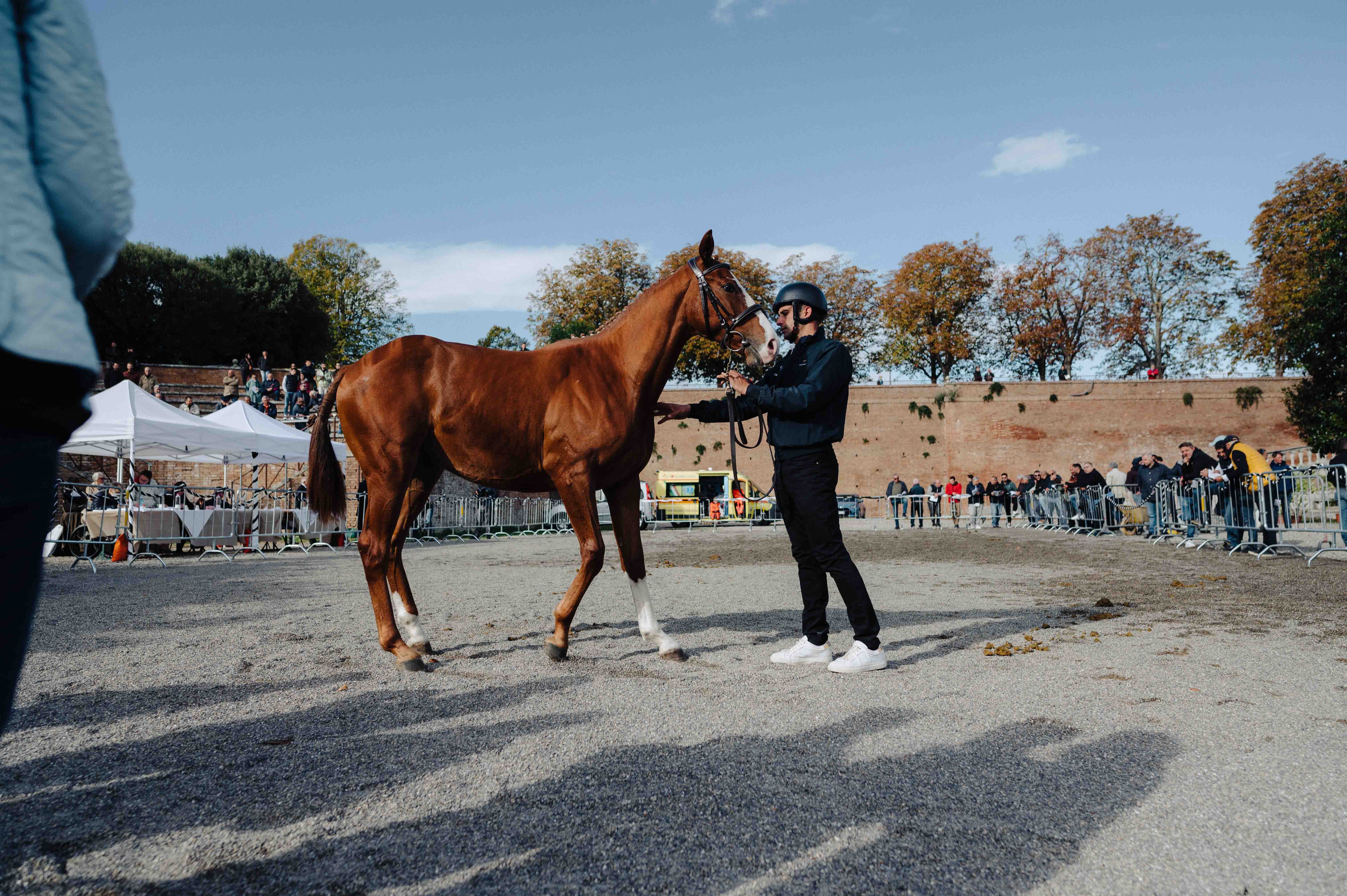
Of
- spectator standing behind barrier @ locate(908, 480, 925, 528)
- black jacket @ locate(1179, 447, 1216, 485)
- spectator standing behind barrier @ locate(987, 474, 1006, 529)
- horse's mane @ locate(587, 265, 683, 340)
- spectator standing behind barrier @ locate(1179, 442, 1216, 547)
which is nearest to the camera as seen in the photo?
horse's mane @ locate(587, 265, 683, 340)

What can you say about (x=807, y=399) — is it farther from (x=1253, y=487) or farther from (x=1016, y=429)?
(x=1016, y=429)

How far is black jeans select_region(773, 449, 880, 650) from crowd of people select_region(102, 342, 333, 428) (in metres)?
21.3

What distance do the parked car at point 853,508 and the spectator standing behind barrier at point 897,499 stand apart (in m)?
7.29

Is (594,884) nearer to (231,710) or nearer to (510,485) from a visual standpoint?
(231,710)

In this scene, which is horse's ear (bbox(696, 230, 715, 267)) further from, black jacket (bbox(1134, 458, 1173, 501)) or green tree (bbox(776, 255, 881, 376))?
green tree (bbox(776, 255, 881, 376))

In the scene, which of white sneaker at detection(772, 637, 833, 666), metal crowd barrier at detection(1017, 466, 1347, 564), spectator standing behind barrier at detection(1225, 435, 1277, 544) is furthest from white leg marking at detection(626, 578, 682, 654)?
spectator standing behind barrier at detection(1225, 435, 1277, 544)

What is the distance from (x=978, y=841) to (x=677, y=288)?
376 centimetres

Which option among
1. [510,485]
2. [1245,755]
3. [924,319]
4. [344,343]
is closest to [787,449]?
[510,485]

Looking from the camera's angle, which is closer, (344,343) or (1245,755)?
(1245,755)

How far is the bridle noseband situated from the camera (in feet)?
16.6

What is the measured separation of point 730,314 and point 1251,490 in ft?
39.7

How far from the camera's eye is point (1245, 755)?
3.00m

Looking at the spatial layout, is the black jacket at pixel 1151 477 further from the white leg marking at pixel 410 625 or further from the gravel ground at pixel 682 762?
the white leg marking at pixel 410 625

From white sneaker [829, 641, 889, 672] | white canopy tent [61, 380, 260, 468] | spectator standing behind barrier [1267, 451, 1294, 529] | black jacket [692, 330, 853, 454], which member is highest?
white canopy tent [61, 380, 260, 468]
